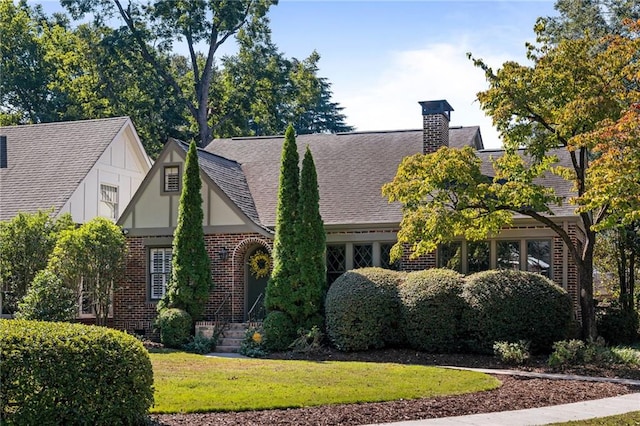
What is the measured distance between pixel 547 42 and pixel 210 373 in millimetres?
10275

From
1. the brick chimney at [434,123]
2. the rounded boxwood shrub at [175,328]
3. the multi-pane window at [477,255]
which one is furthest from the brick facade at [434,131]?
the rounded boxwood shrub at [175,328]

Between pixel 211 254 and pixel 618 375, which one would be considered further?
pixel 211 254

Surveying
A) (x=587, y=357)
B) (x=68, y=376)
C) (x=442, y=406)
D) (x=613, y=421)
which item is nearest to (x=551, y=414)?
(x=613, y=421)

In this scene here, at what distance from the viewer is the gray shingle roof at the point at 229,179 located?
2402cm

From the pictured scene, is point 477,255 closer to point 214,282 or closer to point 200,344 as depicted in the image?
point 214,282

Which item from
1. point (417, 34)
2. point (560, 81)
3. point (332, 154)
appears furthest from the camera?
point (332, 154)

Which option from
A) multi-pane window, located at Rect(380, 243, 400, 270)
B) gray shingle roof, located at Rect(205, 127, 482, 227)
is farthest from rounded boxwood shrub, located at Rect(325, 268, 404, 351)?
gray shingle roof, located at Rect(205, 127, 482, 227)

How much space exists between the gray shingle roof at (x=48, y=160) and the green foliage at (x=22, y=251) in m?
2.28

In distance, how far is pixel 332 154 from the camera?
1056 inches

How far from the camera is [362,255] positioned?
75.9 feet

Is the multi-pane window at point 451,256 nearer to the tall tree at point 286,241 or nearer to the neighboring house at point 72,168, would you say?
the tall tree at point 286,241

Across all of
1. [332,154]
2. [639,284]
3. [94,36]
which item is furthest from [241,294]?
[94,36]

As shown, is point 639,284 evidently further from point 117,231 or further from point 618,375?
point 117,231

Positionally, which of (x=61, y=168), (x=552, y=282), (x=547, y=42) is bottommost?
(x=552, y=282)
